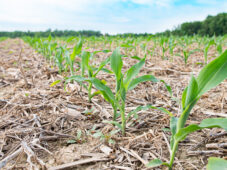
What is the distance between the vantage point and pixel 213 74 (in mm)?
855

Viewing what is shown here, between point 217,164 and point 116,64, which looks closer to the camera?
point 217,164

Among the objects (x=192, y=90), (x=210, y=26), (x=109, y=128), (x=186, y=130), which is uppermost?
(x=210, y=26)

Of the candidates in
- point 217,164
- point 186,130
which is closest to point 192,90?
point 186,130

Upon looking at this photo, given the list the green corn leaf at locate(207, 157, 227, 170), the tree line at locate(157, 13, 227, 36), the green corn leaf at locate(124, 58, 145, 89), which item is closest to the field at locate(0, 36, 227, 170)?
the green corn leaf at locate(124, 58, 145, 89)

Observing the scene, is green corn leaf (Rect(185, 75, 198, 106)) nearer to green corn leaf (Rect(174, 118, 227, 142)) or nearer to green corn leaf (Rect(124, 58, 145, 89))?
green corn leaf (Rect(174, 118, 227, 142))

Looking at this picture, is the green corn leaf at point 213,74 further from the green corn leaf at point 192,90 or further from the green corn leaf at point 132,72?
the green corn leaf at point 132,72

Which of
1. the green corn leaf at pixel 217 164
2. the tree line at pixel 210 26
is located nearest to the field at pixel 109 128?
the green corn leaf at pixel 217 164

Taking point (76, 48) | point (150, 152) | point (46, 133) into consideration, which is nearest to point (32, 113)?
point (46, 133)

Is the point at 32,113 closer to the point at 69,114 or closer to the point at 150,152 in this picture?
the point at 69,114

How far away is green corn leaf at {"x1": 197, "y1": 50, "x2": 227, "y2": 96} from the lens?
0.82m

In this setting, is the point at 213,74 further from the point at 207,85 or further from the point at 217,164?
the point at 217,164

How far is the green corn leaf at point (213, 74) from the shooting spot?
82 centimetres

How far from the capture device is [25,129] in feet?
4.65

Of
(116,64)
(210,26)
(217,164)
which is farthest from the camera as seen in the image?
(210,26)
